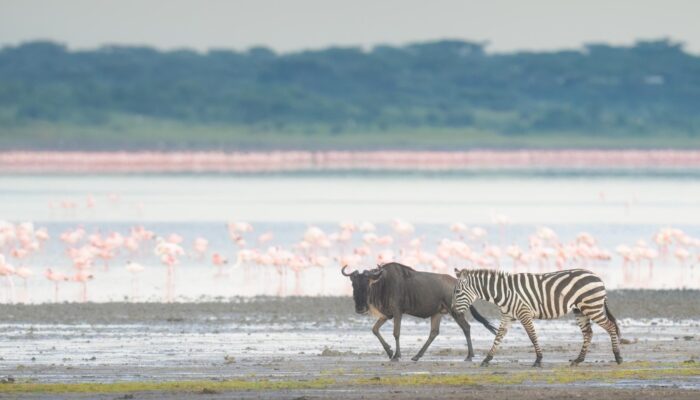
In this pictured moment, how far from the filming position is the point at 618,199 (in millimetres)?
63125

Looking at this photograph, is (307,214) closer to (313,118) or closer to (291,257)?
(291,257)

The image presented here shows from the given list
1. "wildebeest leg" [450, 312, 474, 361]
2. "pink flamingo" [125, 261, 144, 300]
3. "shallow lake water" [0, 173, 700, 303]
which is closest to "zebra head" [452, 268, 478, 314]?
"wildebeest leg" [450, 312, 474, 361]

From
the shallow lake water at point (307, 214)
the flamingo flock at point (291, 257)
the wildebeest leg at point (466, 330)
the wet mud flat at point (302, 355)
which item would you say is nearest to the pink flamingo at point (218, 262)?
the flamingo flock at point (291, 257)

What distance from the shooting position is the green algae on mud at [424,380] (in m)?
13.7

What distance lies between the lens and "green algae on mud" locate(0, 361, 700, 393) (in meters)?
13.7

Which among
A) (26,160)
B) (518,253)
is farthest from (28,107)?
(518,253)

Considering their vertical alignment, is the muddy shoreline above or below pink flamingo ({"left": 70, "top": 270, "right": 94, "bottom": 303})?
below

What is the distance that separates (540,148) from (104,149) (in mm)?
37514

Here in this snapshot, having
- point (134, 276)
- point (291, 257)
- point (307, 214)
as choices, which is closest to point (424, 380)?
point (291, 257)

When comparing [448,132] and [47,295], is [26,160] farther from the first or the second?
[47,295]

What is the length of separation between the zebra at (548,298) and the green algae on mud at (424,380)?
1.63ft

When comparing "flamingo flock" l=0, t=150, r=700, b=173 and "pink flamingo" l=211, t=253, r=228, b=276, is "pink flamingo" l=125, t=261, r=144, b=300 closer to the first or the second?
"pink flamingo" l=211, t=253, r=228, b=276

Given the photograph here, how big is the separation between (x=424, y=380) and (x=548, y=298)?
2170 mm

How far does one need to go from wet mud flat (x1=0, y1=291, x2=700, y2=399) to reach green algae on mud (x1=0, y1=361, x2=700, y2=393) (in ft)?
0.05
